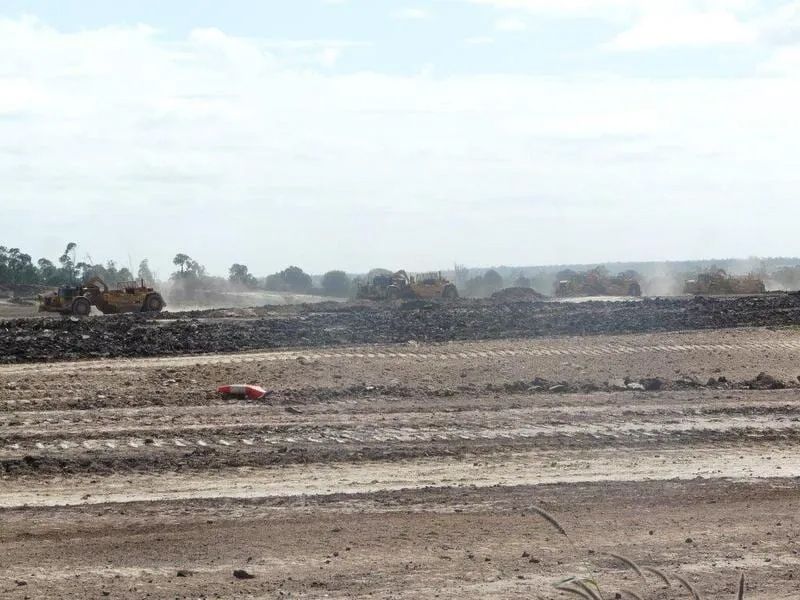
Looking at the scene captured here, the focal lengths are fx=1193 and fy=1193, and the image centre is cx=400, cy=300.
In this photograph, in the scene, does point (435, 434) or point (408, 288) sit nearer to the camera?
point (435, 434)

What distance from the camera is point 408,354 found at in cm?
2500

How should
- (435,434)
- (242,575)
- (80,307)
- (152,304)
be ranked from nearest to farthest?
(242,575) < (435,434) < (80,307) < (152,304)

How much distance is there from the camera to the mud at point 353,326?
2734 centimetres

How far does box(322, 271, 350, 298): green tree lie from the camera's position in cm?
9150

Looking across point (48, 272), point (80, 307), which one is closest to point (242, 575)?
point (80, 307)

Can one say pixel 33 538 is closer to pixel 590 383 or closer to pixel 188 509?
pixel 188 509

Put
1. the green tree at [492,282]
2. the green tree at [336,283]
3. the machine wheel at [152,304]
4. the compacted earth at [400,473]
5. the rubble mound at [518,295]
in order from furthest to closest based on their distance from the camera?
the green tree at [492,282] → the green tree at [336,283] → the rubble mound at [518,295] → the machine wheel at [152,304] → the compacted earth at [400,473]

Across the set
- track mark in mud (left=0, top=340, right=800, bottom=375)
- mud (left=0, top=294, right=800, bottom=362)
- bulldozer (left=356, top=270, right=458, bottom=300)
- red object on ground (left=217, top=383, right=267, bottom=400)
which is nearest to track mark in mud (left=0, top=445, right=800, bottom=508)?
red object on ground (left=217, top=383, right=267, bottom=400)

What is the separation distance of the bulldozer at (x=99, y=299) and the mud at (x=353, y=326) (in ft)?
15.9

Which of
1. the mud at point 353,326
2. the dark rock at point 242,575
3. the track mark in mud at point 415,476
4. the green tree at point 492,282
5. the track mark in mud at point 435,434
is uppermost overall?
the green tree at point 492,282

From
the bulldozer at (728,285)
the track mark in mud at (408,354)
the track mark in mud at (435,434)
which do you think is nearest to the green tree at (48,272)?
the bulldozer at (728,285)

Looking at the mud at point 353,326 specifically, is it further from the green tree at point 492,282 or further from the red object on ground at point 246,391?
the green tree at point 492,282

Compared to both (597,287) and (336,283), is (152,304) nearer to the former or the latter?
(597,287)

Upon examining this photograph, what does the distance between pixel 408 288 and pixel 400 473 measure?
142 feet
